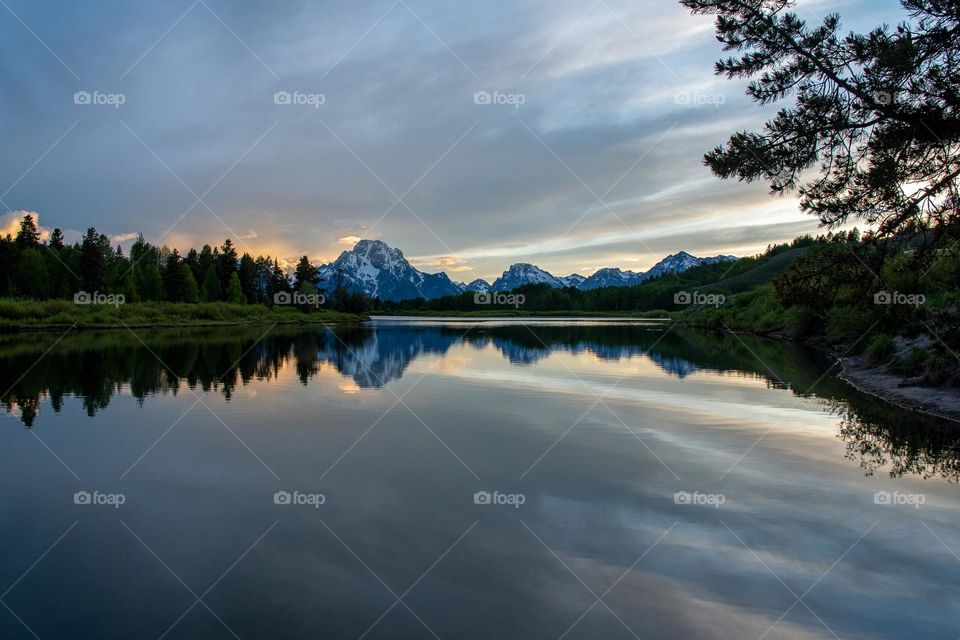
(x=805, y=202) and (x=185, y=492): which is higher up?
(x=805, y=202)

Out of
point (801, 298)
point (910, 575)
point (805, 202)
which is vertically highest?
point (805, 202)

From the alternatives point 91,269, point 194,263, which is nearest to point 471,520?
point 91,269

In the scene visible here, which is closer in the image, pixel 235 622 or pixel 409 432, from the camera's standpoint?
pixel 235 622

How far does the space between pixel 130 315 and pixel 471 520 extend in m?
74.8

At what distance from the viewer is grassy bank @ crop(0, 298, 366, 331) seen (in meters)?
56.9

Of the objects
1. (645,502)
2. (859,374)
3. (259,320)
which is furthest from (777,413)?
(259,320)

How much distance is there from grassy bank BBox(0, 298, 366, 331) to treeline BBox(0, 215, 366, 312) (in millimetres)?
6557

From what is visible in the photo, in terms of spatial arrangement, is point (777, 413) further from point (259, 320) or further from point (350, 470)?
point (259, 320)

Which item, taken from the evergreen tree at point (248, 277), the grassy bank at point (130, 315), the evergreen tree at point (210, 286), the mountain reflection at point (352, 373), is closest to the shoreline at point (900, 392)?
the mountain reflection at point (352, 373)

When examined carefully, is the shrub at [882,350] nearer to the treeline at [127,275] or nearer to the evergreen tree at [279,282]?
the treeline at [127,275]

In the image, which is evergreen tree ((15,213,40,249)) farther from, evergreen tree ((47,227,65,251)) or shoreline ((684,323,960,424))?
shoreline ((684,323,960,424))

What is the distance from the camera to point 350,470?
11.4 metres

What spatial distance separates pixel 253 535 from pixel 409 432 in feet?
22.0

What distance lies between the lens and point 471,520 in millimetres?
8820
